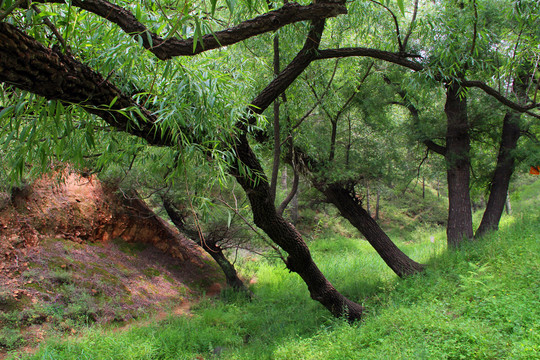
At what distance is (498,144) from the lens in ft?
22.8

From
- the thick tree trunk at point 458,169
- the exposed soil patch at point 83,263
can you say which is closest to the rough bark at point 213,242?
the exposed soil patch at point 83,263

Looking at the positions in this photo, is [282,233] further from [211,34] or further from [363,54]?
[211,34]

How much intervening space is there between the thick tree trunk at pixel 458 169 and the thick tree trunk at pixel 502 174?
601 millimetres

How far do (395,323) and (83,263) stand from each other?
233 inches

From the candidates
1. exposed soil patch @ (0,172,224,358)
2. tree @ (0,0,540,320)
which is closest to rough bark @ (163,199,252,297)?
exposed soil patch @ (0,172,224,358)

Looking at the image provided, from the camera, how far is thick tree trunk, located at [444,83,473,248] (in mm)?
6000

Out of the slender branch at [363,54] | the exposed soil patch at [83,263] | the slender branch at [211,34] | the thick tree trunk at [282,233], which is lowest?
the exposed soil patch at [83,263]

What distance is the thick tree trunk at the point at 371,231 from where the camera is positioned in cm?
563

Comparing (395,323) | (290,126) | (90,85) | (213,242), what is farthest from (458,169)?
(90,85)

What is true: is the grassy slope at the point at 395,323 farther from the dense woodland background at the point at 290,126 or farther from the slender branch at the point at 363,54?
the slender branch at the point at 363,54

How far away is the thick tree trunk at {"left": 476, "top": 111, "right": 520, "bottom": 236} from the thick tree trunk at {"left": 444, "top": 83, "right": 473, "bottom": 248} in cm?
60

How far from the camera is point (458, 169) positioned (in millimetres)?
6180

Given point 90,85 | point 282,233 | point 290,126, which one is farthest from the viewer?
point 290,126

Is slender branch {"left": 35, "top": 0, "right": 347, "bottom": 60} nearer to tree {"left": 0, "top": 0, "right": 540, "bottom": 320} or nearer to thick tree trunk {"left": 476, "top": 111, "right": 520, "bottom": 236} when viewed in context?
tree {"left": 0, "top": 0, "right": 540, "bottom": 320}
